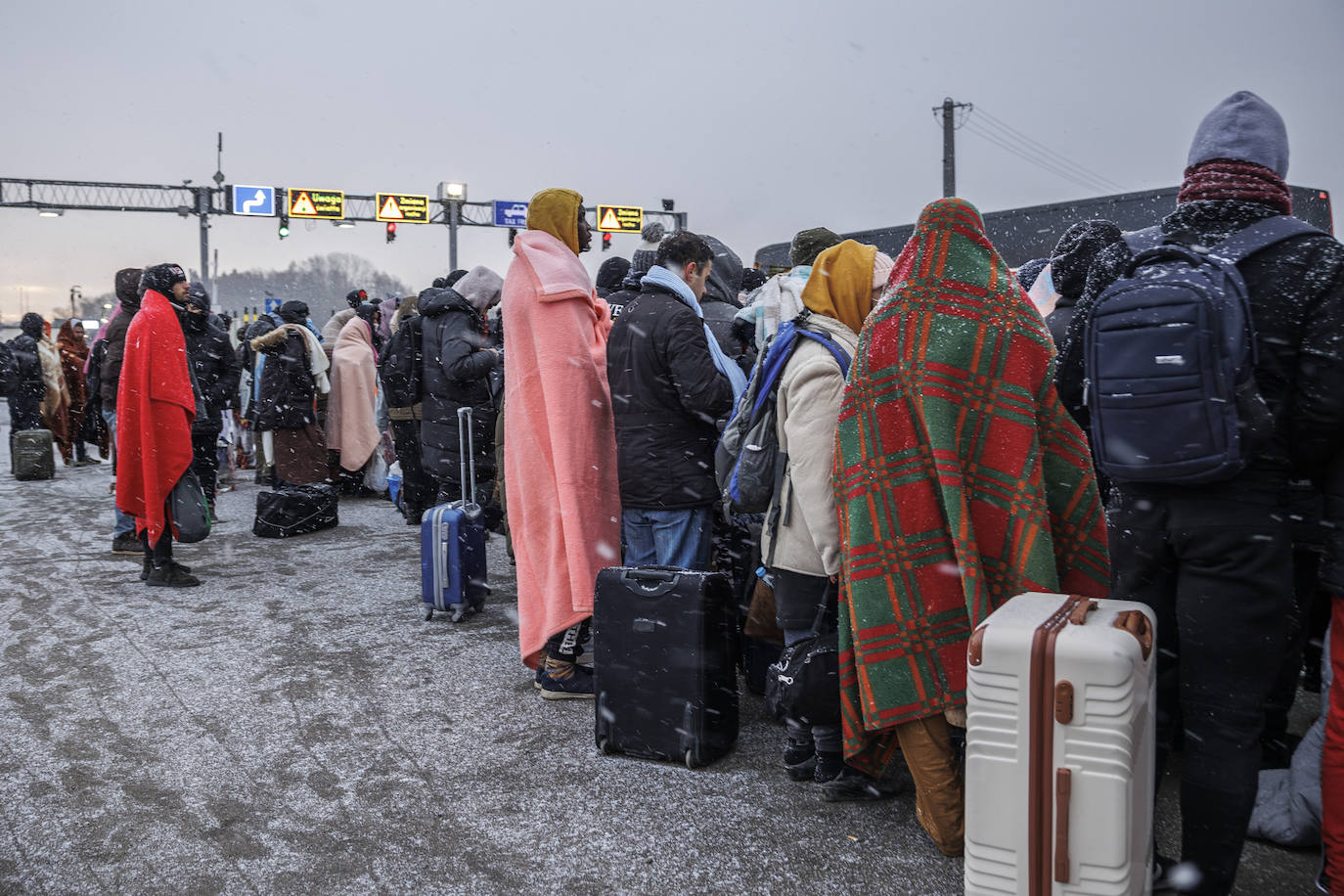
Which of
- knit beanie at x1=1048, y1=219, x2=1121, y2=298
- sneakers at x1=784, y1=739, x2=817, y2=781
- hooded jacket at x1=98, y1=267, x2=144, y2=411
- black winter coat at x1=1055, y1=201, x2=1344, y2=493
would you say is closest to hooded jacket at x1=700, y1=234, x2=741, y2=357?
knit beanie at x1=1048, y1=219, x2=1121, y2=298

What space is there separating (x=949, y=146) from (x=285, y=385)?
76.7 feet

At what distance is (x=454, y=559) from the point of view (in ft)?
19.7

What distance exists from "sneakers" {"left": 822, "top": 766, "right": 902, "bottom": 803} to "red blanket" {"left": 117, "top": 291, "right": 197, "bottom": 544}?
502 cm

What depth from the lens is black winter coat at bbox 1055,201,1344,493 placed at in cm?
250

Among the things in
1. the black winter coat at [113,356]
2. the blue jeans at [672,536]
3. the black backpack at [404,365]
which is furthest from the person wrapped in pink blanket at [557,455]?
the black winter coat at [113,356]

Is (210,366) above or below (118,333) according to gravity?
below

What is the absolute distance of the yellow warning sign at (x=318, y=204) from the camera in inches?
1188

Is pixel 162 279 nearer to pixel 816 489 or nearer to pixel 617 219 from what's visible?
pixel 816 489

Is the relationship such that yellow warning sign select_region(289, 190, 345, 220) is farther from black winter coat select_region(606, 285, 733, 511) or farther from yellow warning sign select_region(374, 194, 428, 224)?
black winter coat select_region(606, 285, 733, 511)

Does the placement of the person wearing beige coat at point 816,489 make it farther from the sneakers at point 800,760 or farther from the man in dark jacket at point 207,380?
the man in dark jacket at point 207,380

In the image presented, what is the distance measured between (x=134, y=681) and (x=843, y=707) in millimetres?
3524

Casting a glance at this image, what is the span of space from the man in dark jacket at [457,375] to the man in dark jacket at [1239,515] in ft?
14.5

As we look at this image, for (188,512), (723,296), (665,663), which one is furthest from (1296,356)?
(188,512)

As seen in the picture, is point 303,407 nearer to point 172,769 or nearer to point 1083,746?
point 172,769
